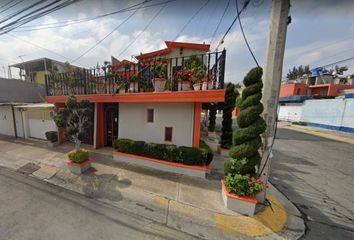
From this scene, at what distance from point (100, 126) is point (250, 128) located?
765cm

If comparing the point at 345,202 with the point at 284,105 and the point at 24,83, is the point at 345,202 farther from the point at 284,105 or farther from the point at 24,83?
the point at 284,105

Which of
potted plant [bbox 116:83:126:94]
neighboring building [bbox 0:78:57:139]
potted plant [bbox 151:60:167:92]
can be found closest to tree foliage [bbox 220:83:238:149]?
potted plant [bbox 151:60:167:92]

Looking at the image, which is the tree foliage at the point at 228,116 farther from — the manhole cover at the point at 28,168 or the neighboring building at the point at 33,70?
the neighboring building at the point at 33,70

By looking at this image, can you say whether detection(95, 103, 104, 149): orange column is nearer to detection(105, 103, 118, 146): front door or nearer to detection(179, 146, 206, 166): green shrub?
detection(105, 103, 118, 146): front door

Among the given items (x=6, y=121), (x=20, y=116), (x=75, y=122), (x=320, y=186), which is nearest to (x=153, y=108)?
(x=75, y=122)

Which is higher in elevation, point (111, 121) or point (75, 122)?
point (75, 122)

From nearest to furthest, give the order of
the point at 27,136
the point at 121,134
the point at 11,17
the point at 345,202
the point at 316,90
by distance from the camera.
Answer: the point at 345,202
the point at 11,17
the point at 121,134
the point at 27,136
the point at 316,90

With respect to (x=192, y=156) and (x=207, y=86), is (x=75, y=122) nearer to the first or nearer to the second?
(x=192, y=156)

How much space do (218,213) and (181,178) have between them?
194cm

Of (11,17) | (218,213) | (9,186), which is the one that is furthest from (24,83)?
(218,213)

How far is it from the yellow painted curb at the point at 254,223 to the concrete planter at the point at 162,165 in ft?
6.25

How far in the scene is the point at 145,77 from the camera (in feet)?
21.4

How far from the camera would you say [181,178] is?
5543 millimetres

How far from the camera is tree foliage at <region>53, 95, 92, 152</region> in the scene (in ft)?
18.0
